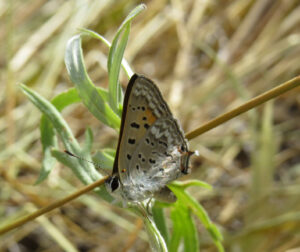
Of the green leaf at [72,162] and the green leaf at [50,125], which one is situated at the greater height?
the green leaf at [50,125]

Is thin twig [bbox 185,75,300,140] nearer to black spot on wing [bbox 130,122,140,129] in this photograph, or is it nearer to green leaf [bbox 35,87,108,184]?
black spot on wing [bbox 130,122,140,129]

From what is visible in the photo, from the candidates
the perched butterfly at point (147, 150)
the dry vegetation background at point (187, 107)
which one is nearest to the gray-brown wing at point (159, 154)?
the perched butterfly at point (147, 150)

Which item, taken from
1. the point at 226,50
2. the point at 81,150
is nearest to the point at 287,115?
the point at 226,50

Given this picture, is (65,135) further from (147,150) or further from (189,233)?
(189,233)

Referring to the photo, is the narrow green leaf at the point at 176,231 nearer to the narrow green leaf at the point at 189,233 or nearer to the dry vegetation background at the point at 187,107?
the narrow green leaf at the point at 189,233

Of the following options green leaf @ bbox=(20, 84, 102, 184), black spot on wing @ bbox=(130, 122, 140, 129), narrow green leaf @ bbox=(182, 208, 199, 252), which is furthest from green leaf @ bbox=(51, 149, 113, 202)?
narrow green leaf @ bbox=(182, 208, 199, 252)

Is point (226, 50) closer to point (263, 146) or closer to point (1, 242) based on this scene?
point (263, 146)
